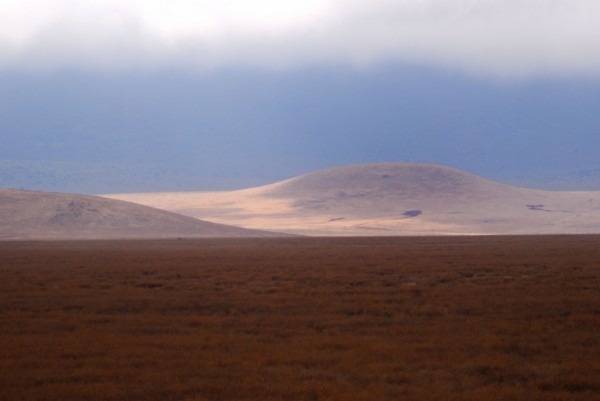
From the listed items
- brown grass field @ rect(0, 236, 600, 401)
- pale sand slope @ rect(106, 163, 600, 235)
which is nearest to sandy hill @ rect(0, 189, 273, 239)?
pale sand slope @ rect(106, 163, 600, 235)

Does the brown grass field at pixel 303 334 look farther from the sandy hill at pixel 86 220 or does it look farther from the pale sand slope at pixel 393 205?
the pale sand slope at pixel 393 205

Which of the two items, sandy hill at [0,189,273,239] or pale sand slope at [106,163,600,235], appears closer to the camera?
sandy hill at [0,189,273,239]

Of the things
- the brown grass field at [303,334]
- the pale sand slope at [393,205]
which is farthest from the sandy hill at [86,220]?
the brown grass field at [303,334]

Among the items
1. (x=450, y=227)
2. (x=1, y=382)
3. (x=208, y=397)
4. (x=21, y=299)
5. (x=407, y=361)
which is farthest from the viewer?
(x=450, y=227)

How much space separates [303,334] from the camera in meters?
17.6

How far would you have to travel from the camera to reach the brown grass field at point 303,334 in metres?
13.2

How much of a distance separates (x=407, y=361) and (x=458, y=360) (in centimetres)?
A: 87

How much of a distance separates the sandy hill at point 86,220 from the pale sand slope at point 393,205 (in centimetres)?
1516

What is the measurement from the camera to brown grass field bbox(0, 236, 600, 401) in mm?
13156

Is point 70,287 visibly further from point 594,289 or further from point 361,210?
point 361,210

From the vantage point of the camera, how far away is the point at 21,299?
915 inches

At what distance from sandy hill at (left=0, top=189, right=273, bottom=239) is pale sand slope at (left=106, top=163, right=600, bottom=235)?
15.2 meters

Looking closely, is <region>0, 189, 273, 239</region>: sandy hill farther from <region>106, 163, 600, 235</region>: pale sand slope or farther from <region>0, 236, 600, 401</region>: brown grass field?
<region>0, 236, 600, 401</region>: brown grass field

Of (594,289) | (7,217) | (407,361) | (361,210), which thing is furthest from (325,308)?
(361,210)
